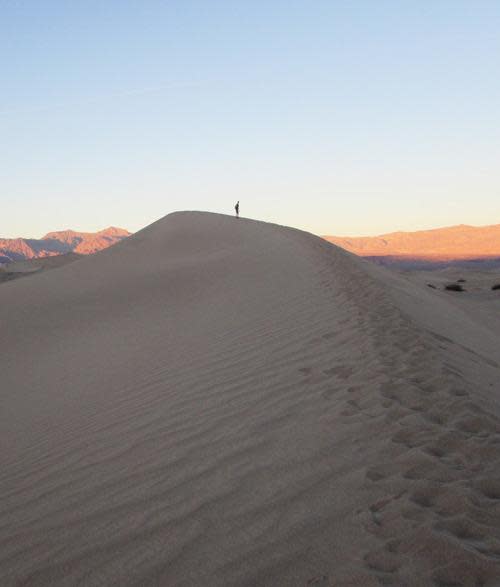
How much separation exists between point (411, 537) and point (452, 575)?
241 mm

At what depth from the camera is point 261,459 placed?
3094 mm

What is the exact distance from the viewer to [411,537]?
85.0 inches

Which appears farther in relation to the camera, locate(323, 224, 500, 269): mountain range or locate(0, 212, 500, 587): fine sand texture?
locate(323, 224, 500, 269): mountain range

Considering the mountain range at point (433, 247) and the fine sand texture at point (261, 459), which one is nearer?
the fine sand texture at point (261, 459)

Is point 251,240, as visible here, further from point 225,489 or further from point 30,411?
point 225,489

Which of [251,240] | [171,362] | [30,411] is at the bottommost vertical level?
[30,411]

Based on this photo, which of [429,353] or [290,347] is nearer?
[429,353]

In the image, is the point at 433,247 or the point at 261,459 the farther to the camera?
the point at 433,247

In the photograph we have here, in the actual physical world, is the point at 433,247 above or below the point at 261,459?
below

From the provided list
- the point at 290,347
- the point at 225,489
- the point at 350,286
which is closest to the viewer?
the point at 225,489

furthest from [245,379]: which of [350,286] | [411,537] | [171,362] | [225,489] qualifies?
[350,286]

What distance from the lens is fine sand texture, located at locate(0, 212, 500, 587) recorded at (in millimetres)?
2180

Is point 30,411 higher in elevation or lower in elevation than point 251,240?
lower

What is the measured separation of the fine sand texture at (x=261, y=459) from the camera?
2.18 metres
